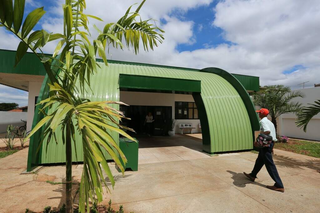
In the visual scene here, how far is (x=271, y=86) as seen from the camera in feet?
43.1

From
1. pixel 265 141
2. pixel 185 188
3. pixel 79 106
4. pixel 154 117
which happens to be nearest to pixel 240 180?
pixel 265 141

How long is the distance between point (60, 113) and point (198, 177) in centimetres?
472

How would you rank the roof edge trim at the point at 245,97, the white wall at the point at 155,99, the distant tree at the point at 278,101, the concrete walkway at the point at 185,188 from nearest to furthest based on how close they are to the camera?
the concrete walkway at the point at 185,188 < the roof edge trim at the point at 245,97 < the distant tree at the point at 278,101 < the white wall at the point at 155,99

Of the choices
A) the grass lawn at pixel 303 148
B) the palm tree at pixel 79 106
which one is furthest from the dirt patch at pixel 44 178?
the grass lawn at pixel 303 148

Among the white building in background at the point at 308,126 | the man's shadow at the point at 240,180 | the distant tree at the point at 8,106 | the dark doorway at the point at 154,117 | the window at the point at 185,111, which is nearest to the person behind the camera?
the man's shadow at the point at 240,180

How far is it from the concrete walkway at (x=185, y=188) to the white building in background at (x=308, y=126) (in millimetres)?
9489

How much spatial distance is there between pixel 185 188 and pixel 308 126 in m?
15.4

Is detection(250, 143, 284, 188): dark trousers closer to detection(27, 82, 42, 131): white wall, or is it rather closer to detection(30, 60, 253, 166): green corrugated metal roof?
detection(30, 60, 253, 166): green corrugated metal roof

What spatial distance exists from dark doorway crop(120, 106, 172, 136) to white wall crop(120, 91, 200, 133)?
1.34 ft

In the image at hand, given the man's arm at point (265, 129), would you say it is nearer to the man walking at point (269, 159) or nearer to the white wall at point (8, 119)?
the man walking at point (269, 159)

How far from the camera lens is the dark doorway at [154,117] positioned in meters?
14.7

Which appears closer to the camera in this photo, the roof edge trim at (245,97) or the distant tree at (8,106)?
the roof edge trim at (245,97)

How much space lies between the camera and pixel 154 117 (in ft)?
49.0

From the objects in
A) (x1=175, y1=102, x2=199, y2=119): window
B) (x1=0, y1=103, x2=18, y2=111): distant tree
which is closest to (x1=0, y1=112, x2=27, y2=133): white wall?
(x1=175, y1=102, x2=199, y2=119): window
